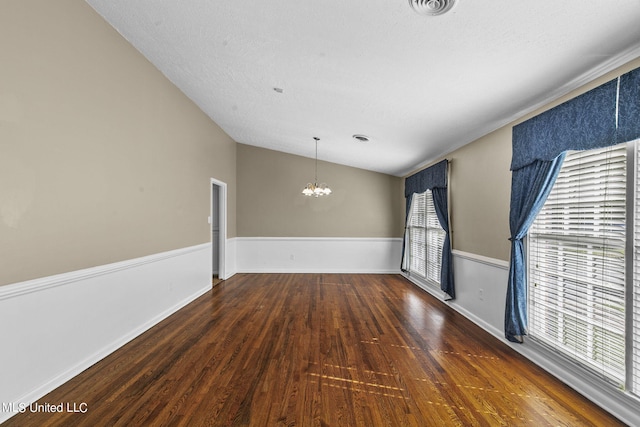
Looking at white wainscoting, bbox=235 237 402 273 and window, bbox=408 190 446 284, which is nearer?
window, bbox=408 190 446 284

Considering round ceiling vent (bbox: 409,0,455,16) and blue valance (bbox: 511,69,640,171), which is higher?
round ceiling vent (bbox: 409,0,455,16)

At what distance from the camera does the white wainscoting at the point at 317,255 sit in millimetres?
6586

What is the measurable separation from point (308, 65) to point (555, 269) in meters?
2.91

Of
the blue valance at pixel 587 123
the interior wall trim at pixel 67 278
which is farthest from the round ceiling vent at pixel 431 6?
the interior wall trim at pixel 67 278

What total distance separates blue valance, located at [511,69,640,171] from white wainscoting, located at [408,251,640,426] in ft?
4.10

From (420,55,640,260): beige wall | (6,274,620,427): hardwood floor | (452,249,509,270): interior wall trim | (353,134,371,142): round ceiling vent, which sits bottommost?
(6,274,620,427): hardwood floor

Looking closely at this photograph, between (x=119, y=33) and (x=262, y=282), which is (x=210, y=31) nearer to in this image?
(x=119, y=33)

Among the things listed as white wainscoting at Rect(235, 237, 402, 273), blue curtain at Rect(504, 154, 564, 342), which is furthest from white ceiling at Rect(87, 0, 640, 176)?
white wainscoting at Rect(235, 237, 402, 273)

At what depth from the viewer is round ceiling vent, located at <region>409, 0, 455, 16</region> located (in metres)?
1.55

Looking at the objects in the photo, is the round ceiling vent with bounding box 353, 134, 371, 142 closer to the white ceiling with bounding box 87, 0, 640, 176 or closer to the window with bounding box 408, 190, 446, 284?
the white ceiling with bounding box 87, 0, 640, 176

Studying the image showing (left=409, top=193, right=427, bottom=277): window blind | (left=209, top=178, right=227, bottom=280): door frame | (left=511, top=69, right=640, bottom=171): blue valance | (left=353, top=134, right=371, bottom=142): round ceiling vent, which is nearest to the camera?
(left=511, top=69, right=640, bottom=171): blue valance

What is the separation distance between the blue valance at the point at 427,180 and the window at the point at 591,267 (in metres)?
1.88

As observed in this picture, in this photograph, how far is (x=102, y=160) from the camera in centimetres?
255

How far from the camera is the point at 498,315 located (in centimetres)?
305
